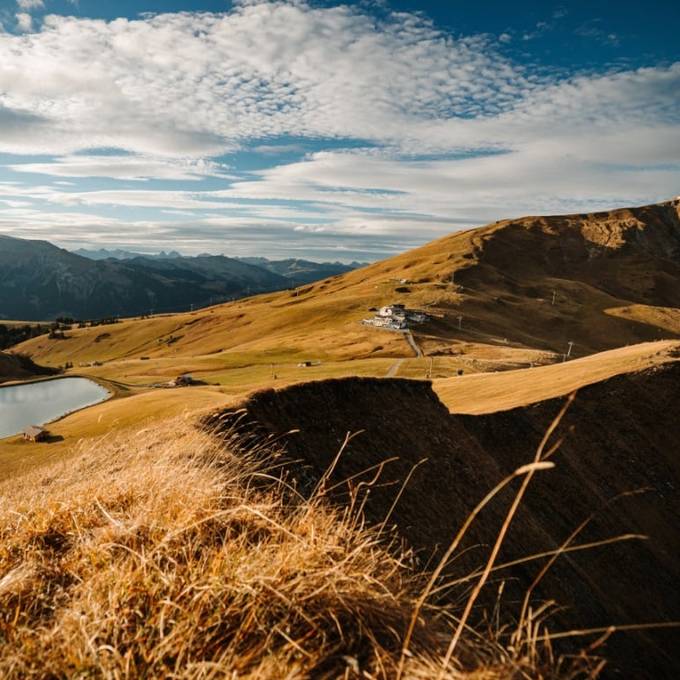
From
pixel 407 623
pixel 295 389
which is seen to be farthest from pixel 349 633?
pixel 295 389

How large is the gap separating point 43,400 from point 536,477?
297 feet

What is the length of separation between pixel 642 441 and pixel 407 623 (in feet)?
133

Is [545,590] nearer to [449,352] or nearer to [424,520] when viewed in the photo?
[424,520]

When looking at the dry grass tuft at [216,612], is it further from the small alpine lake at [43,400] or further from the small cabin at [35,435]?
the small alpine lake at [43,400]

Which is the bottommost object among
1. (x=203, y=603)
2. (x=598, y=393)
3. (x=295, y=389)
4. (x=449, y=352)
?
(x=449, y=352)

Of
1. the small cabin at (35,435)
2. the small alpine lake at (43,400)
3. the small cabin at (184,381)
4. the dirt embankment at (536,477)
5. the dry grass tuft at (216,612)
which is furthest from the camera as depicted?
the small cabin at (184,381)

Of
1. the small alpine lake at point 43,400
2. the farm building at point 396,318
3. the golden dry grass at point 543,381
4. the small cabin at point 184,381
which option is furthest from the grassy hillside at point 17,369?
the golden dry grass at point 543,381

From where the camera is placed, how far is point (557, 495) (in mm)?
30000

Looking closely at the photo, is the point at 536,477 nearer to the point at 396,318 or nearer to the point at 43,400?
the point at 43,400

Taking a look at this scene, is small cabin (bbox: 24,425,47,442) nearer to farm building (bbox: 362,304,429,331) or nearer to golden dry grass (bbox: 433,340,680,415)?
golden dry grass (bbox: 433,340,680,415)

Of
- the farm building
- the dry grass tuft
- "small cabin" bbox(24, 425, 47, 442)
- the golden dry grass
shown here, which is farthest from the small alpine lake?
the farm building

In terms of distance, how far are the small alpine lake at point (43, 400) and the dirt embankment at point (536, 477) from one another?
204 feet

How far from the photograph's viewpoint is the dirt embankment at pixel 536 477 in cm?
1972

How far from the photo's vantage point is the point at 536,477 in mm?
31000
